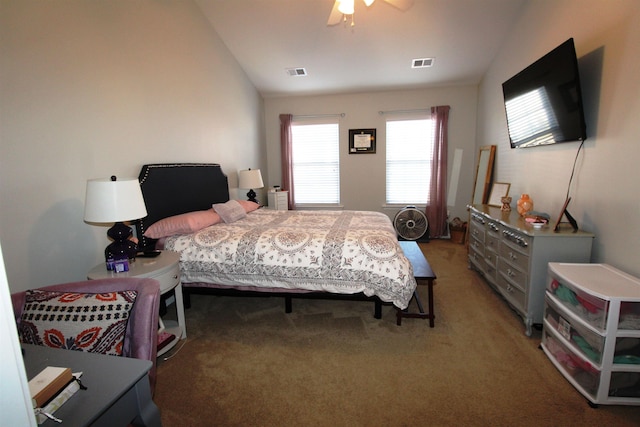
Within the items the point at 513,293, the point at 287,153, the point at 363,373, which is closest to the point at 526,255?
the point at 513,293

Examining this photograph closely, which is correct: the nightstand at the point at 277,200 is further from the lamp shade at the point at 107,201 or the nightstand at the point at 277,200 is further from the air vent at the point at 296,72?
the lamp shade at the point at 107,201

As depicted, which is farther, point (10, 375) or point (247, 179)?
point (247, 179)

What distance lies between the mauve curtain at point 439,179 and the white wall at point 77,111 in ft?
12.4

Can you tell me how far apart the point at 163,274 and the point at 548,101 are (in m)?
3.55

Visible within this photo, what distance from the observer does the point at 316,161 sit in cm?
566

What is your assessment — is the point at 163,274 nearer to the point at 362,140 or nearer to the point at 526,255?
the point at 526,255

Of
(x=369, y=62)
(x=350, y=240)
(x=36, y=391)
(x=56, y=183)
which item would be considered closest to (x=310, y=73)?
(x=369, y=62)

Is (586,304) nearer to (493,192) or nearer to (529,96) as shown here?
(529,96)

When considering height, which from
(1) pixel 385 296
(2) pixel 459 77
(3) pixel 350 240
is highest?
(2) pixel 459 77

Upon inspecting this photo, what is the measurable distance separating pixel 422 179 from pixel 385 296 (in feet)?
11.4

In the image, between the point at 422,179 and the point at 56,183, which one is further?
the point at 422,179

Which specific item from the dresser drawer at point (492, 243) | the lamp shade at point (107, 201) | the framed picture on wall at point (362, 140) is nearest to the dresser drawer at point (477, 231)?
the dresser drawer at point (492, 243)

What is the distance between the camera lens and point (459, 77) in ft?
15.8

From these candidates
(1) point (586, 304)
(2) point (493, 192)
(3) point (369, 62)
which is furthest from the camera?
(3) point (369, 62)
